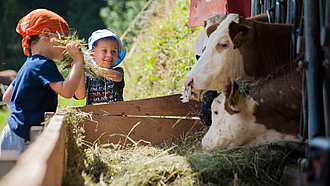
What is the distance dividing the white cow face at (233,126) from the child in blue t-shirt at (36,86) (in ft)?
3.65

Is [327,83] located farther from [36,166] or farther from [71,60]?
[71,60]

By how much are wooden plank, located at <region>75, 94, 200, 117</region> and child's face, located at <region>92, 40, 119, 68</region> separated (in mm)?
762

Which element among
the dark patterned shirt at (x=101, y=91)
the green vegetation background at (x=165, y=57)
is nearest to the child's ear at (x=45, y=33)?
the dark patterned shirt at (x=101, y=91)

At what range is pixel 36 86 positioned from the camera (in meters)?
2.53

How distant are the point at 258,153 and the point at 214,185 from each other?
0.43 meters

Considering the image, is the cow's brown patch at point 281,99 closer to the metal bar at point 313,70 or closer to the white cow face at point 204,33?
the metal bar at point 313,70

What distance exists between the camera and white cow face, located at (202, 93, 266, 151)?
240 cm

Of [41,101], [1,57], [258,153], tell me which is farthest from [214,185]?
[1,57]

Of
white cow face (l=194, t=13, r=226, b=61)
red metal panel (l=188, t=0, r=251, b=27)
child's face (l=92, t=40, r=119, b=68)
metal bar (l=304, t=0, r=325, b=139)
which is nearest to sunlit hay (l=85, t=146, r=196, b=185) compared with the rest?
metal bar (l=304, t=0, r=325, b=139)

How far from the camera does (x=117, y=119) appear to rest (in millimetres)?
3381

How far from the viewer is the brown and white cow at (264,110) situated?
7.30 ft

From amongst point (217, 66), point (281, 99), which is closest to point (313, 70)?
point (281, 99)

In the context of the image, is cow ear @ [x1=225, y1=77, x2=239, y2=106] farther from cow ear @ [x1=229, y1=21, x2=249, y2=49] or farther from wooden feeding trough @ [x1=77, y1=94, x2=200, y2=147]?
wooden feeding trough @ [x1=77, y1=94, x2=200, y2=147]

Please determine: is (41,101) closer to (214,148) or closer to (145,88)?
(214,148)
